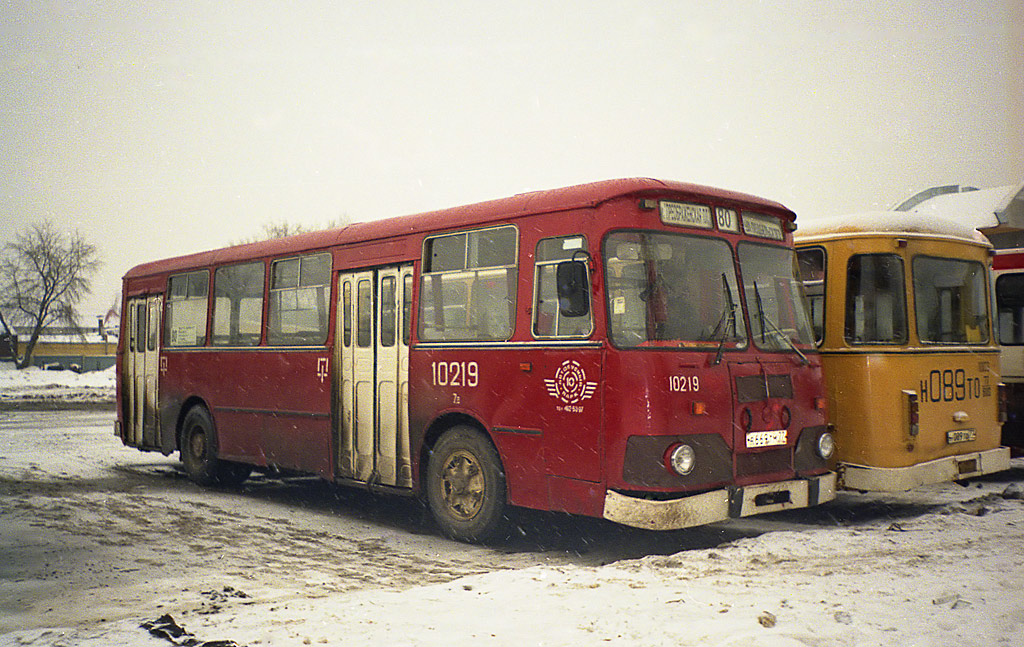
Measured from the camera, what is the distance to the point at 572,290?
7.24m

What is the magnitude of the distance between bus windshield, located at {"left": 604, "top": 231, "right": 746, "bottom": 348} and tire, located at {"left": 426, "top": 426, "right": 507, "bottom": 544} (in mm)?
1790

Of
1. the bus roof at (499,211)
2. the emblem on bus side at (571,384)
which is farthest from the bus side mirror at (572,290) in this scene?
the bus roof at (499,211)

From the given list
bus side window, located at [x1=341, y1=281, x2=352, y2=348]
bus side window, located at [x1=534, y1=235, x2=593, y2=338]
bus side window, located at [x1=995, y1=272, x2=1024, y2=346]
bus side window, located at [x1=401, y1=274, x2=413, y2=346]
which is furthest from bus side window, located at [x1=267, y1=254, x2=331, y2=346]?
bus side window, located at [x1=995, y1=272, x2=1024, y2=346]

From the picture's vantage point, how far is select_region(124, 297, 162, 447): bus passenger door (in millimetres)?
13781

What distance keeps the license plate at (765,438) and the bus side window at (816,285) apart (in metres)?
1.89

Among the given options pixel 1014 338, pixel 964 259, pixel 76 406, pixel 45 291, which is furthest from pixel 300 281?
pixel 45 291

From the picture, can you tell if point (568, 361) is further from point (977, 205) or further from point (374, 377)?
point (977, 205)

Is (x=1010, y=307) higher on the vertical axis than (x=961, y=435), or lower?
higher

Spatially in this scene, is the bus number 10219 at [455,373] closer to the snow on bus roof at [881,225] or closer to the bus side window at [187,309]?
the snow on bus roof at [881,225]

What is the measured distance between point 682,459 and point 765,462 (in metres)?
1.01

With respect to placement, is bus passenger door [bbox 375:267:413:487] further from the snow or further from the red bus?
the snow

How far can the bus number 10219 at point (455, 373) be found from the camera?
27.4ft

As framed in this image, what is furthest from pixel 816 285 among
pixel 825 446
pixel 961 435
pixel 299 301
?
pixel 299 301

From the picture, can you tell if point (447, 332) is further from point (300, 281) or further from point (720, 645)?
Result: point (720, 645)
